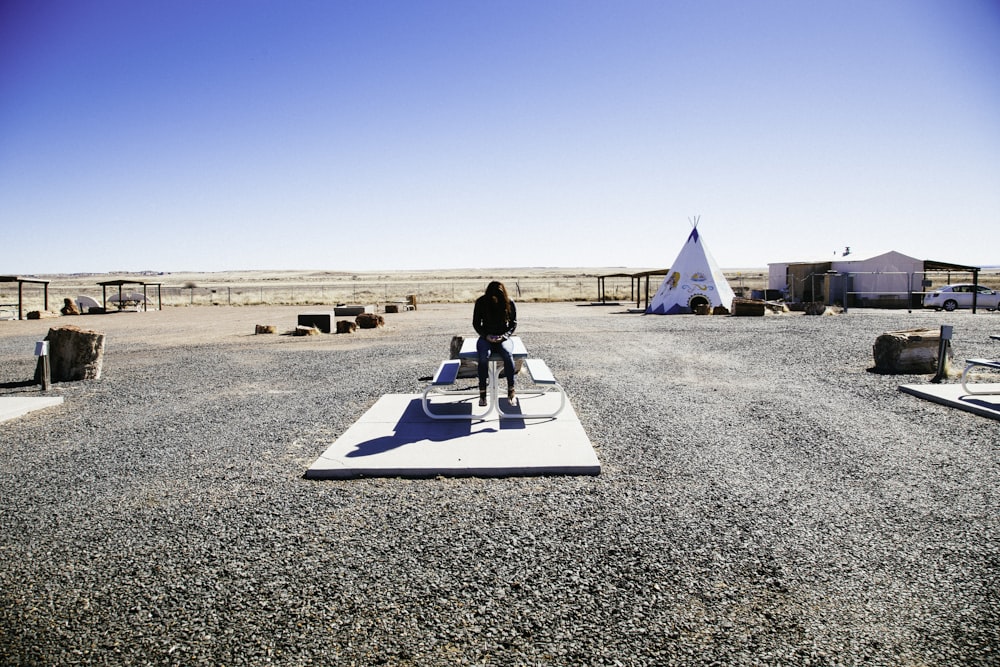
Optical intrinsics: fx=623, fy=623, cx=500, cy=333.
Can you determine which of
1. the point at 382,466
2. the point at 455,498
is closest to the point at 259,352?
the point at 382,466

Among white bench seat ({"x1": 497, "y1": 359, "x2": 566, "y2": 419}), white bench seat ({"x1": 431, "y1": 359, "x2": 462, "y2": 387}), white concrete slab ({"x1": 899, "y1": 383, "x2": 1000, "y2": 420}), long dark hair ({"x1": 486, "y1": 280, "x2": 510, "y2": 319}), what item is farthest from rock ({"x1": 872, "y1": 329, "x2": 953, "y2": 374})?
white bench seat ({"x1": 431, "y1": 359, "x2": 462, "y2": 387})

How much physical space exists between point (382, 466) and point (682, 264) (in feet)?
75.9

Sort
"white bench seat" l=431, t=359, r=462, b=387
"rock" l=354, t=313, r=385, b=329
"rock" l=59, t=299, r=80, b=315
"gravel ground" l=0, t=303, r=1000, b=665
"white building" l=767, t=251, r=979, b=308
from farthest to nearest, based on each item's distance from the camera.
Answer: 1. "rock" l=59, t=299, r=80, b=315
2. "white building" l=767, t=251, r=979, b=308
3. "rock" l=354, t=313, r=385, b=329
4. "white bench seat" l=431, t=359, r=462, b=387
5. "gravel ground" l=0, t=303, r=1000, b=665

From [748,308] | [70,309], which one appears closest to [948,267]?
[748,308]

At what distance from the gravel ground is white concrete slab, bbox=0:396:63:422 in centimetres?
23

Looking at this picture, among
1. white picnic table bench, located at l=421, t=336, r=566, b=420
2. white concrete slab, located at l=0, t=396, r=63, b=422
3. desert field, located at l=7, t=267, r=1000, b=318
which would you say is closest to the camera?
white picnic table bench, located at l=421, t=336, r=566, b=420

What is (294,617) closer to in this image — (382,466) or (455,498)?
(455,498)

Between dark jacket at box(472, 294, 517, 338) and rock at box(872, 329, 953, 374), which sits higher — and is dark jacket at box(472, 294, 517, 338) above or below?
above

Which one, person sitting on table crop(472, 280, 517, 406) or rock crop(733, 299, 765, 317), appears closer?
person sitting on table crop(472, 280, 517, 406)

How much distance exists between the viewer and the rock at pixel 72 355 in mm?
9844

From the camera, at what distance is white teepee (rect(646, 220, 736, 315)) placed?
25.3m

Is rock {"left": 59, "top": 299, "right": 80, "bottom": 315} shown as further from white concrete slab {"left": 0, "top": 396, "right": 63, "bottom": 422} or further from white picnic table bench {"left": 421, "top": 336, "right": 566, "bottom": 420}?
white picnic table bench {"left": 421, "top": 336, "right": 566, "bottom": 420}

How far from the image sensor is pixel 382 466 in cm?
505

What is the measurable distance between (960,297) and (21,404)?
30948 millimetres
